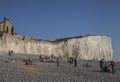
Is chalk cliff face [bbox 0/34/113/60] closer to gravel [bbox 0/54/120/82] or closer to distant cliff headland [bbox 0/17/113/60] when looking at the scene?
distant cliff headland [bbox 0/17/113/60]

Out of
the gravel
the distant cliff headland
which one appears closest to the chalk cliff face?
the distant cliff headland

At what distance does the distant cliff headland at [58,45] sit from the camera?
2544 inches

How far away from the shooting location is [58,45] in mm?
74250

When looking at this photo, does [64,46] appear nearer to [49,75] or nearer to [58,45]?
[58,45]

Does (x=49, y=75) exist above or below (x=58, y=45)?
below

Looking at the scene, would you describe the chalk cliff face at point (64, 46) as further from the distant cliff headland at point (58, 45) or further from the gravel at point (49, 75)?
the gravel at point (49, 75)

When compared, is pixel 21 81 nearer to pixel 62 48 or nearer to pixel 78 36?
pixel 62 48

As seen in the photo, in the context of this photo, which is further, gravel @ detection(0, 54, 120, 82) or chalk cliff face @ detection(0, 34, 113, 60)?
chalk cliff face @ detection(0, 34, 113, 60)

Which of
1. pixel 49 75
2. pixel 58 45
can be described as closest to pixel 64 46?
pixel 58 45

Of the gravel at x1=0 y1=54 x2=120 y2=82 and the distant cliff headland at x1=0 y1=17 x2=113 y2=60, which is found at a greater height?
the distant cliff headland at x1=0 y1=17 x2=113 y2=60

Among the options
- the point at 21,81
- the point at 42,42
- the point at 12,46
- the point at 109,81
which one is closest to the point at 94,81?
the point at 109,81

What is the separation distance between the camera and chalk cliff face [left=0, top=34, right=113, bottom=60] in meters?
64.7

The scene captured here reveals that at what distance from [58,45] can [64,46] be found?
6.04ft

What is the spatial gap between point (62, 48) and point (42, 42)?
22.8 feet
